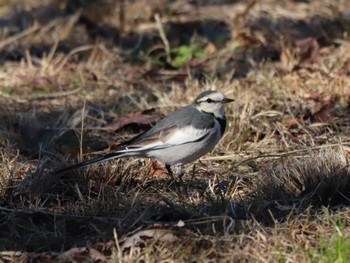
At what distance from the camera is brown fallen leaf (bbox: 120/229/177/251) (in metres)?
4.26

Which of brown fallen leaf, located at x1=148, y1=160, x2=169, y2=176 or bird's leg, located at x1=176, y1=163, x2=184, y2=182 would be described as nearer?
bird's leg, located at x1=176, y1=163, x2=184, y2=182

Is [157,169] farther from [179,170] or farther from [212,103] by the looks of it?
[212,103]

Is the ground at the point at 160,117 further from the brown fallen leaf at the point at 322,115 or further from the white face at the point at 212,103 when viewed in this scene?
the white face at the point at 212,103

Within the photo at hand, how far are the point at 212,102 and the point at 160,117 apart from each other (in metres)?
1.11

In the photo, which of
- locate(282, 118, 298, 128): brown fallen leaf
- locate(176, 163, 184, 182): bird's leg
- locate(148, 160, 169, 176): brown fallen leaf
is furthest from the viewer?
locate(282, 118, 298, 128): brown fallen leaf

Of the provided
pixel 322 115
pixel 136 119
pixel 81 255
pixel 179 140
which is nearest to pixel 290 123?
pixel 322 115

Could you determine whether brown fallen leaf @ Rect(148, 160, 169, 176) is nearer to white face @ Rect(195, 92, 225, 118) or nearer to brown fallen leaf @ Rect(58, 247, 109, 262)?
white face @ Rect(195, 92, 225, 118)

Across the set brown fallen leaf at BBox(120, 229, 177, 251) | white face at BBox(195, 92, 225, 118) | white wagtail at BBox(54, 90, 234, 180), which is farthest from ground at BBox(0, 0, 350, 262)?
white face at BBox(195, 92, 225, 118)

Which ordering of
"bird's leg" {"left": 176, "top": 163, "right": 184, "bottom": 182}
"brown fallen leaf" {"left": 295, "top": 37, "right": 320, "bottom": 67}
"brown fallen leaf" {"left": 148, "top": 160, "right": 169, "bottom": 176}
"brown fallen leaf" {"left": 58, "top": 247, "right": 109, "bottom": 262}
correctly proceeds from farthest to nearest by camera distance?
"brown fallen leaf" {"left": 295, "top": 37, "right": 320, "bottom": 67}, "brown fallen leaf" {"left": 148, "top": 160, "right": 169, "bottom": 176}, "bird's leg" {"left": 176, "top": 163, "right": 184, "bottom": 182}, "brown fallen leaf" {"left": 58, "top": 247, "right": 109, "bottom": 262}

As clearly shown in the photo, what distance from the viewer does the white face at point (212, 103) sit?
5859 mm

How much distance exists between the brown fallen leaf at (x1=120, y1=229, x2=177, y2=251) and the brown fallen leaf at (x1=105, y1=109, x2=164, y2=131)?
2550 mm

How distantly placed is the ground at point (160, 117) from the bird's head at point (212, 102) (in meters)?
0.41

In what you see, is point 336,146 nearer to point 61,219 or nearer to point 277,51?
point 61,219

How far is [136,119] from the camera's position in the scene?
686cm
